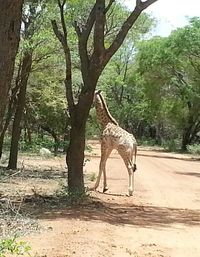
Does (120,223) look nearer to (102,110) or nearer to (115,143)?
(115,143)

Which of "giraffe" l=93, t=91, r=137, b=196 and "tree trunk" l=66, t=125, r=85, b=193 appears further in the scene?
"giraffe" l=93, t=91, r=137, b=196

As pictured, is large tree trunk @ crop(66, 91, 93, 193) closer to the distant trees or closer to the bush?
the distant trees

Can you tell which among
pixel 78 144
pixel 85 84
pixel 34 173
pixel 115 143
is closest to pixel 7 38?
pixel 85 84

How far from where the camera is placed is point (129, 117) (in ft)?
198

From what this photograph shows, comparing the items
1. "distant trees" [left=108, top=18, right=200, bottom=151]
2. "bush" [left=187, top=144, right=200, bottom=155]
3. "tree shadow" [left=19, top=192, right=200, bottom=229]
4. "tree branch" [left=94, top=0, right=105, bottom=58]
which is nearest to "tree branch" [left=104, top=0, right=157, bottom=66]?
"tree branch" [left=94, top=0, right=105, bottom=58]

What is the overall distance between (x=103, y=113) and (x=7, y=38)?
9.92 metres

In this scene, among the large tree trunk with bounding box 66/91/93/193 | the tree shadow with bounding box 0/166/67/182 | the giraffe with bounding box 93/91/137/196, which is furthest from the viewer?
the tree shadow with bounding box 0/166/67/182

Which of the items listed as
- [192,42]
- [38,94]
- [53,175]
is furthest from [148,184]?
[192,42]

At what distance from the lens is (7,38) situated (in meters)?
5.82

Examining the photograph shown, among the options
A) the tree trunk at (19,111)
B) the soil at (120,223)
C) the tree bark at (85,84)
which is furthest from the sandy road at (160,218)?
the tree trunk at (19,111)

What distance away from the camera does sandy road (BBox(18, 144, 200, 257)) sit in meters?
7.90

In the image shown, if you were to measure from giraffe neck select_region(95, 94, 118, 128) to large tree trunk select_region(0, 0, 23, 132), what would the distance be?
9620 millimetres

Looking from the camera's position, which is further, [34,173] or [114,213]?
[34,173]

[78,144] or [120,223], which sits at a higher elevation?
[78,144]
